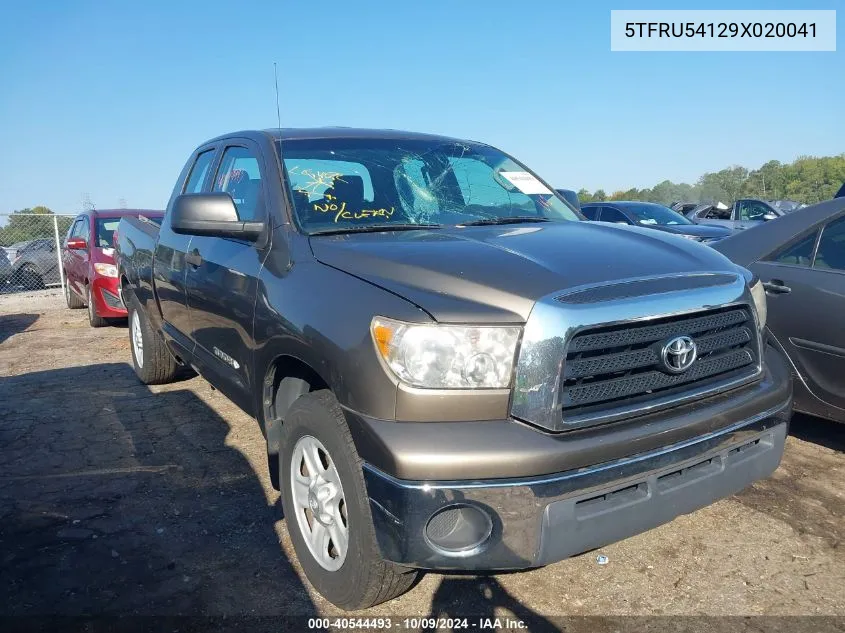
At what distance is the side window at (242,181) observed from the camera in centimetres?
330

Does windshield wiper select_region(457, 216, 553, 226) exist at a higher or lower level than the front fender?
higher

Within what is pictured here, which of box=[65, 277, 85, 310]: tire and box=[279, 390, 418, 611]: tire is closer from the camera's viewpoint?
box=[279, 390, 418, 611]: tire

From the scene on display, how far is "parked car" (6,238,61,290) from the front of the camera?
14.8m

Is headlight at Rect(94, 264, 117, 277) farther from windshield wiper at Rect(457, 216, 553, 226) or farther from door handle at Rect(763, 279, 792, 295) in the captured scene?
door handle at Rect(763, 279, 792, 295)

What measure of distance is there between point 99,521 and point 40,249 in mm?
13806

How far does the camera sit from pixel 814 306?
3.66 metres

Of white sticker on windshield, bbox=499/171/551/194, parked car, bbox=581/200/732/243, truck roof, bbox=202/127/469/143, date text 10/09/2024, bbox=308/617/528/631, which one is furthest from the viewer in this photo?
parked car, bbox=581/200/732/243

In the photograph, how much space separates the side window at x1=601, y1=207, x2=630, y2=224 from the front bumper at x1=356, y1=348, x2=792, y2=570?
32.3ft

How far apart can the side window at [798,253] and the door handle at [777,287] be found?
16 centimetres

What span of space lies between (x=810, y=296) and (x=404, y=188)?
91.7 inches

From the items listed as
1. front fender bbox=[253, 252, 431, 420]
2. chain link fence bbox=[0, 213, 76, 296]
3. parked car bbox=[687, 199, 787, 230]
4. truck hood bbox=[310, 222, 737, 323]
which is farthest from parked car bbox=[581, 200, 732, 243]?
chain link fence bbox=[0, 213, 76, 296]

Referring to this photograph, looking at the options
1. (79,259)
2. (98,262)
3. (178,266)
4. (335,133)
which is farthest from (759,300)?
(79,259)

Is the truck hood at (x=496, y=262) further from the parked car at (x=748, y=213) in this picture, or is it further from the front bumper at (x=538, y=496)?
the parked car at (x=748, y=213)

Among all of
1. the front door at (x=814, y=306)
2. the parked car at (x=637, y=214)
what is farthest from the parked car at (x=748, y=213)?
the front door at (x=814, y=306)
